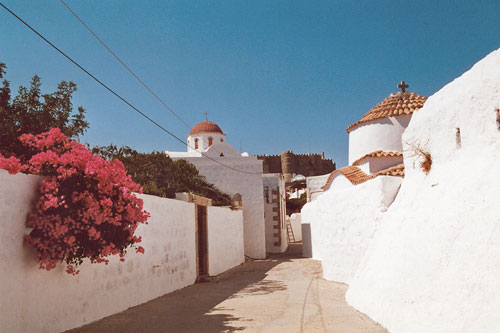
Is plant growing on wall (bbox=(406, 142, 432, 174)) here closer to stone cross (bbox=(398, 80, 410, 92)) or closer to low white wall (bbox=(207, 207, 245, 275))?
low white wall (bbox=(207, 207, 245, 275))

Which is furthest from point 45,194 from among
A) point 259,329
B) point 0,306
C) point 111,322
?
point 259,329

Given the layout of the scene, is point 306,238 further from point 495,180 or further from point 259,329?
point 495,180

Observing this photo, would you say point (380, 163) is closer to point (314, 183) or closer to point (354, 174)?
point (354, 174)

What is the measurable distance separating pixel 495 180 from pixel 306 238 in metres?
18.0

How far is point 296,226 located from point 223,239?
19.1 m

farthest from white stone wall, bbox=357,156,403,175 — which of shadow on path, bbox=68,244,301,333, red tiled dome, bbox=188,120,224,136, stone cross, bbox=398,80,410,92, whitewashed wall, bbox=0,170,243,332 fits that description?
red tiled dome, bbox=188,120,224,136

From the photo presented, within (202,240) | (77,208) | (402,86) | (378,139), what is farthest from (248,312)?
(402,86)

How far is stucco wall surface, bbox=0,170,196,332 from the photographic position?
5123 mm

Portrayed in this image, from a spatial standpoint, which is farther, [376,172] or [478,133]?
[376,172]

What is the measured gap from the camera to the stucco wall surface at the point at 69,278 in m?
5.12

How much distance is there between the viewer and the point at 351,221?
34.4 ft

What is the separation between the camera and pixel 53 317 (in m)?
5.86

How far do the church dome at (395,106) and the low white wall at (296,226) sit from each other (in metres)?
16.3

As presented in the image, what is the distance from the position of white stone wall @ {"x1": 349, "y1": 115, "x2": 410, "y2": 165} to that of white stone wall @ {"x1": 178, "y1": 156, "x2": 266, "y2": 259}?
6388 millimetres
